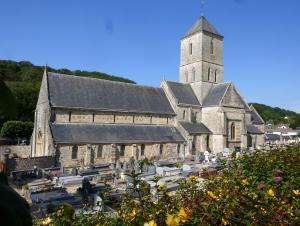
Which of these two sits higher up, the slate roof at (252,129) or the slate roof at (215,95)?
the slate roof at (215,95)

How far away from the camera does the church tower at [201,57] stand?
37.5 m

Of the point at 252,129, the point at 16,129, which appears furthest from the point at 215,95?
the point at 16,129

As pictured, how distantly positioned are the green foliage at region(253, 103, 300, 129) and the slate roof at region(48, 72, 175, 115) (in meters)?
92.0

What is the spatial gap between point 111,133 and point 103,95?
454 centimetres

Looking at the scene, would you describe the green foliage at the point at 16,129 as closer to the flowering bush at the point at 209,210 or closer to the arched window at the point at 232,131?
the arched window at the point at 232,131

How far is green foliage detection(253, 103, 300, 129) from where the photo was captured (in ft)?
368

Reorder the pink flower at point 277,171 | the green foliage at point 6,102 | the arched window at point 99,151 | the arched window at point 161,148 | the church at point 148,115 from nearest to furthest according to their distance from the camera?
1. the green foliage at point 6,102
2. the pink flower at point 277,171
3. the church at point 148,115
4. the arched window at point 99,151
5. the arched window at point 161,148

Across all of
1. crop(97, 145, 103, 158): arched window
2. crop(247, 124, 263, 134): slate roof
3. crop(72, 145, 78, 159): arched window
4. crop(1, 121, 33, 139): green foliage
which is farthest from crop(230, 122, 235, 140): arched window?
crop(1, 121, 33, 139): green foliage

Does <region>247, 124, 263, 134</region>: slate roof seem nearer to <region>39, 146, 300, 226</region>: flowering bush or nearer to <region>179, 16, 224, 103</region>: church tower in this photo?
<region>179, 16, 224, 103</region>: church tower

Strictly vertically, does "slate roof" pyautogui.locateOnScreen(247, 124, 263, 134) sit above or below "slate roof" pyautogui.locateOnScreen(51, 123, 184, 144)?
above

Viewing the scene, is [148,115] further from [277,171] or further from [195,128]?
[277,171]

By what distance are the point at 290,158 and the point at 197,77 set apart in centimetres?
3002

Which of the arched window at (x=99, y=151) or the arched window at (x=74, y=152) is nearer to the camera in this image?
the arched window at (x=74, y=152)

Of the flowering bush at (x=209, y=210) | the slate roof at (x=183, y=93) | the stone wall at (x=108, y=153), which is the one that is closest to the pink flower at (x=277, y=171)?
the flowering bush at (x=209, y=210)
